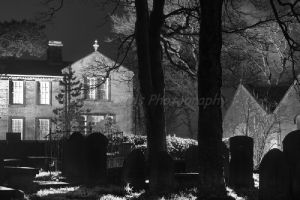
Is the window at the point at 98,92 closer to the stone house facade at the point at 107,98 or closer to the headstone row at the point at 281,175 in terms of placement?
the stone house facade at the point at 107,98

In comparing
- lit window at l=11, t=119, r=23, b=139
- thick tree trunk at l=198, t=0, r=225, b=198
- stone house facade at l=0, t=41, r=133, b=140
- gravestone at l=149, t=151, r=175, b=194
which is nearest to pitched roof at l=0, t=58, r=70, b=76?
stone house facade at l=0, t=41, r=133, b=140

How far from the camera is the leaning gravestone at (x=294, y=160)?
46.9 feet

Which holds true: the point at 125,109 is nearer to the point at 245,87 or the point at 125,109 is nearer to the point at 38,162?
the point at 245,87

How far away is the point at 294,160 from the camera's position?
14.5m

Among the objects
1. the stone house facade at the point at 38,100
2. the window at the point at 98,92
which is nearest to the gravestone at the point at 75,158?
the stone house facade at the point at 38,100

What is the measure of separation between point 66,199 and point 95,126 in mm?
27343

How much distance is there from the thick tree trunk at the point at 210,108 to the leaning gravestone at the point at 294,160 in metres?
1.63

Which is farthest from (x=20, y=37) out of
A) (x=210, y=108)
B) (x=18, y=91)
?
(x=210, y=108)

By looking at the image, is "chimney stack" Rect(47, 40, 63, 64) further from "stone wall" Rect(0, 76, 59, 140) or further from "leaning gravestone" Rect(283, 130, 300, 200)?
"leaning gravestone" Rect(283, 130, 300, 200)

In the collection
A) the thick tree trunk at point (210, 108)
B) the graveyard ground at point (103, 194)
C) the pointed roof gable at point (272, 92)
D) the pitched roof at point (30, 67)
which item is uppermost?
the pitched roof at point (30, 67)

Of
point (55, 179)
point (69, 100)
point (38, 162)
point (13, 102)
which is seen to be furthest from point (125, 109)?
point (55, 179)

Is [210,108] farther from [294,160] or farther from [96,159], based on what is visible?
[96,159]

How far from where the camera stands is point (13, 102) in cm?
4584

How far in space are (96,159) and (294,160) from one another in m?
7.12
